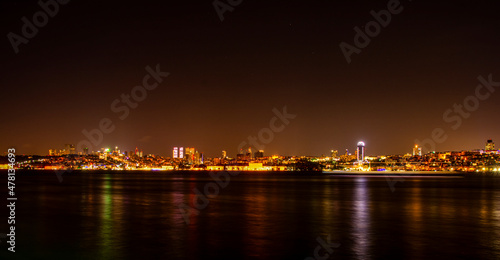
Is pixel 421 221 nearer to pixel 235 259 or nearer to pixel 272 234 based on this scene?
pixel 272 234

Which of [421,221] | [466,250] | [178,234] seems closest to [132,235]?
[178,234]

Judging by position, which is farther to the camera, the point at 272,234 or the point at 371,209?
the point at 371,209

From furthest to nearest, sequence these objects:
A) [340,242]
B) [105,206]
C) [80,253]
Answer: [105,206], [340,242], [80,253]

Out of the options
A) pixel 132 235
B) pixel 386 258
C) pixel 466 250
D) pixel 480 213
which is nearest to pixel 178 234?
pixel 132 235

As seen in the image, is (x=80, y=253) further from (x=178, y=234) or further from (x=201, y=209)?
(x=201, y=209)

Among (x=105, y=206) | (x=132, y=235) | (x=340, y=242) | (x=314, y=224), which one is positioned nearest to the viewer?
(x=340, y=242)

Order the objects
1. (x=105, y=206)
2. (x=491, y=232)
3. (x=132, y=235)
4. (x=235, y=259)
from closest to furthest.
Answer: (x=235, y=259) < (x=132, y=235) < (x=491, y=232) < (x=105, y=206)

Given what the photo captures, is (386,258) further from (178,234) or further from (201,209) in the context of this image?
(201,209)

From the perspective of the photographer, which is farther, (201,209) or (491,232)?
(201,209)

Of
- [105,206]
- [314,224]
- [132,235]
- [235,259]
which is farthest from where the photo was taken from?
[105,206]
